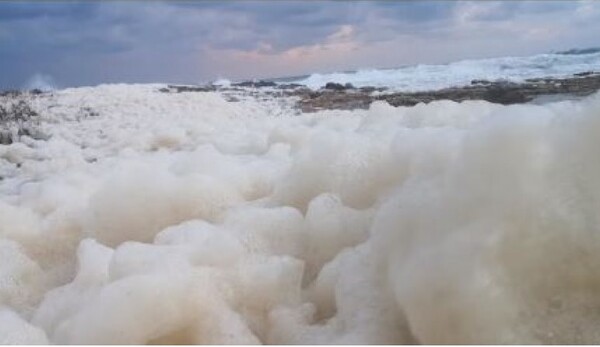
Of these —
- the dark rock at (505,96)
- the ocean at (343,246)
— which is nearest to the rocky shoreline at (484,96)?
the dark rock at (505,96)

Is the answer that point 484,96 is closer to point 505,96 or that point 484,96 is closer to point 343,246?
point 505,96

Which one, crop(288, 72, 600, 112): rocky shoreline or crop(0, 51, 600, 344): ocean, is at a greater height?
crop(0, 51, 600, 344): ocean

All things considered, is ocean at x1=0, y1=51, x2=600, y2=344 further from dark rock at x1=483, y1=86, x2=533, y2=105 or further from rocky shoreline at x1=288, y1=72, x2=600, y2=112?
rocky shoreline at x1=288, y1=72, x2=600, y2=112

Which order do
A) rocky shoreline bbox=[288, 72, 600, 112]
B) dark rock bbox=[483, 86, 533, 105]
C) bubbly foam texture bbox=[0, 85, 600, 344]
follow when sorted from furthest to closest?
rocky shoreline bbox=[288, 72, 600, 112], dark rock bbox=[483, 86, 533, 105], bubbly foam texture bbox=[0, 85, 600, 344]

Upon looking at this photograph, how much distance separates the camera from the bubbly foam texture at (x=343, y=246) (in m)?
1.93

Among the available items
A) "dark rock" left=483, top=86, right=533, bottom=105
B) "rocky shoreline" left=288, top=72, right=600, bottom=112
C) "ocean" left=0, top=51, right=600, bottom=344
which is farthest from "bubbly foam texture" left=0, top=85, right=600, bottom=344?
"rocky shoreline" left=288, top=72, right=600, bottom=112

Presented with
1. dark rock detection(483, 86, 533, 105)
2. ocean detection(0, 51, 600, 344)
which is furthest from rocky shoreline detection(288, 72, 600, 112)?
ocean detection(0, 51, 600, 344)

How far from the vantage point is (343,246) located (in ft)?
9.13

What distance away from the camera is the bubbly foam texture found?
1.93 m

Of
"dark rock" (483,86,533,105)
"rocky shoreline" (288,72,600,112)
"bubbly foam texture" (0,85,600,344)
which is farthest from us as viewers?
"rocky shoreline" (288,72,600,112)

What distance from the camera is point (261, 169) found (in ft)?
13.5

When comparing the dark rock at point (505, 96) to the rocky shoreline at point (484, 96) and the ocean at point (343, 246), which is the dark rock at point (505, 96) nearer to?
the rocky shoreline at point (484, 96)

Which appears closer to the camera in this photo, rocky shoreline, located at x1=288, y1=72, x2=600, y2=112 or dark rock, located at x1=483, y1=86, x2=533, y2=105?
dark rock, located at x1=483, y1=86, x2=533, y2=105

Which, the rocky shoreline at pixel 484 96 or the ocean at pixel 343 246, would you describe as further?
the rocky shoreline at pixel 484 96
